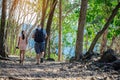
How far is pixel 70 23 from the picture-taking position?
51.9 meters

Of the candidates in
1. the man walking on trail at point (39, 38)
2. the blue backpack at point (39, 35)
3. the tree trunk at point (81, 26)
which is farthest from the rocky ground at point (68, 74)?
the tree trunk at point (81, 26)

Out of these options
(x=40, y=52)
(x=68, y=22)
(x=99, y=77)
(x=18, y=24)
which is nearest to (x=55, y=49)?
(x=68, y=22)

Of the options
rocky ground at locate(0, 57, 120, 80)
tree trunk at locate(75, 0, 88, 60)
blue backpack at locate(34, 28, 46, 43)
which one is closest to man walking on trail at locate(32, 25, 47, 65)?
blue backpack at locate(34, 28, 46, 43)

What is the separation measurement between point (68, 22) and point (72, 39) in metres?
7.63

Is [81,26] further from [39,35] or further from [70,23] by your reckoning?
[70,23]

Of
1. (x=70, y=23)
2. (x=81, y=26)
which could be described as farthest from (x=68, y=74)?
(x=70, y=23)

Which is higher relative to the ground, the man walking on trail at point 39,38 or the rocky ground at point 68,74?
the man walking on trail at point 39,38

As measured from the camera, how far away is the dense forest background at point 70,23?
19391 mm

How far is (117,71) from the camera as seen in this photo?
12.5 m

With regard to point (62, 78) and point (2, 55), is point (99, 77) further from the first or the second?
point (2, 55)

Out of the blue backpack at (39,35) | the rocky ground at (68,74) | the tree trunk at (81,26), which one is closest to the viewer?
the rocky ground at (68,74)

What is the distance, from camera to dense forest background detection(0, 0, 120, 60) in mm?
19391

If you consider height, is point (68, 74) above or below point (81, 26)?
below

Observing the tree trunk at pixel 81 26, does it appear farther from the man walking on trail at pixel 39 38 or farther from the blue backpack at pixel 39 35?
the blue backpack at pixel 39 35
